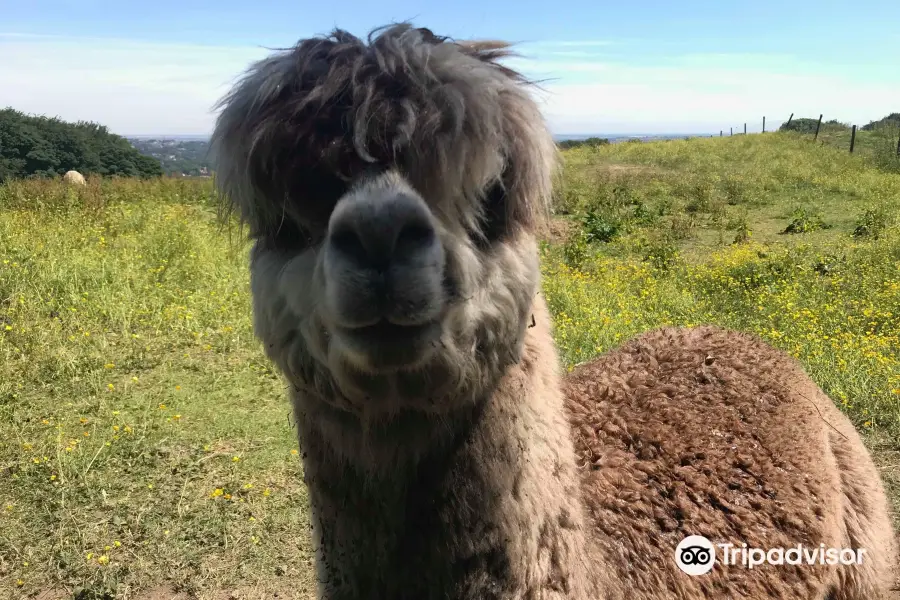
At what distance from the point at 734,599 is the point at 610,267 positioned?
7544 millimetres

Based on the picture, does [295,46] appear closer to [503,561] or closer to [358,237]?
[358,237]

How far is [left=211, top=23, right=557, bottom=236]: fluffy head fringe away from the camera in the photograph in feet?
4.01

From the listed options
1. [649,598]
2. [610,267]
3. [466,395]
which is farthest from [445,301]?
[610,267]

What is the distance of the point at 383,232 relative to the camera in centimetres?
112

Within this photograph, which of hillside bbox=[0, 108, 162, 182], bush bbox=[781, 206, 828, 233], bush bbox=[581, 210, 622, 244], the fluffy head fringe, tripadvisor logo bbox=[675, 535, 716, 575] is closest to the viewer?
the fluffy head fringe

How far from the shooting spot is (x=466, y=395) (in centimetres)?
138

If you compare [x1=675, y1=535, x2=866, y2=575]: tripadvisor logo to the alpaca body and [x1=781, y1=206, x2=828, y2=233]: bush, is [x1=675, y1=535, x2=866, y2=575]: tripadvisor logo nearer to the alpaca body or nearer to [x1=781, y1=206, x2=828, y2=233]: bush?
the alpaca body

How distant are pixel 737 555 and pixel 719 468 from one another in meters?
0.28

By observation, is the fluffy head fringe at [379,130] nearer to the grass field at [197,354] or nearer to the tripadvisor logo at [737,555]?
the grass field at [197,354]

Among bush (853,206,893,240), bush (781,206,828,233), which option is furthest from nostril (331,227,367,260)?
bush (781,206,828,233)

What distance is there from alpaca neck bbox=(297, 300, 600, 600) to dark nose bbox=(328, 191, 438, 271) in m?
0.44

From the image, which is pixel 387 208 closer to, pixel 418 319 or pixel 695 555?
pixel 418 319

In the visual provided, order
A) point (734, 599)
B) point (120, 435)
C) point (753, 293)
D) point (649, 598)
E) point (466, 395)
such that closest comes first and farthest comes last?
point (466, 395), point (649, 598), point (734, 599), point (120, 435), point (753, 293)

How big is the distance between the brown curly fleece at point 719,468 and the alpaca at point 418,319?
1.1 inches
